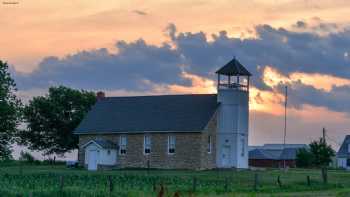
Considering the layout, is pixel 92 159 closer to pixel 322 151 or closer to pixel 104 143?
pixel 104 143

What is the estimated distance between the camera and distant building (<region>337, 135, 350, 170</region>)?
121 m

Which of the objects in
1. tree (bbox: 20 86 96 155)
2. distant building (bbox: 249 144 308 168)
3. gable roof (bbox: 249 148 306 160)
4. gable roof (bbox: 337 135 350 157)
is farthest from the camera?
gable roof (bbox: 249 148 306 160)

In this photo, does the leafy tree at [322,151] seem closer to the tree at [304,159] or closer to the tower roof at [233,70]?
the tree at [304,159]

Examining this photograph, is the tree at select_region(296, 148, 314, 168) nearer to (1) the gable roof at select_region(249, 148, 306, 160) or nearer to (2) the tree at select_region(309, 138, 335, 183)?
(2) the tree at select_region(309, 138, 335, 183)

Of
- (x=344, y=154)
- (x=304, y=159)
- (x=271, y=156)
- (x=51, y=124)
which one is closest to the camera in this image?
(x=51, y=124)

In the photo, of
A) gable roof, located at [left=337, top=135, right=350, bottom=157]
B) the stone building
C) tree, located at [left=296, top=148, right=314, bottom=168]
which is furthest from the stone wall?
gable roof, located at [left=337, top=135, right=350, bottom=157]

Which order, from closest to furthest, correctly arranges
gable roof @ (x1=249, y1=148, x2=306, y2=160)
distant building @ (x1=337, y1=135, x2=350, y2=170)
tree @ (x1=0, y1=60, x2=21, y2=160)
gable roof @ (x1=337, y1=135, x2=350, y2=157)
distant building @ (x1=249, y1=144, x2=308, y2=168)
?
1. tree @ (x1=0, y1=60, x2=21, y2=160)
2. distant building @ (x1=337, y1=135, x2=350, y2=170)
3. gable roof @ (x1=337, y1=135, x2=350, y2=157)
4. distant building @ (x1=249, y1=144, x2=308, y2=168)
5. gable roof @ (x1=249, y1=148, x2=306, y2=160)

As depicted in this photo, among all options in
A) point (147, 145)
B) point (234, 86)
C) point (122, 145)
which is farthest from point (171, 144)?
point (234, 86)

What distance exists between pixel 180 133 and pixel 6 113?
15.3 m

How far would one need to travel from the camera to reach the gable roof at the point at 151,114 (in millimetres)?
74875

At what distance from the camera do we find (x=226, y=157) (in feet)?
249

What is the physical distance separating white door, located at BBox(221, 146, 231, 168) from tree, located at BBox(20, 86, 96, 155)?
79.0ft

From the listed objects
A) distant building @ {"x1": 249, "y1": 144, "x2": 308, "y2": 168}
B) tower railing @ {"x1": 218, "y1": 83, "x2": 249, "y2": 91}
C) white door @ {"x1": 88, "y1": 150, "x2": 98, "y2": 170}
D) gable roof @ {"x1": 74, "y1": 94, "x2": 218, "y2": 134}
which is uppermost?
tower railing @ {"x1": 218, "y1": 83, "x2": 249, "y2": 91}

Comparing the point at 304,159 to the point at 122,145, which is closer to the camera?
the point at 122,145
